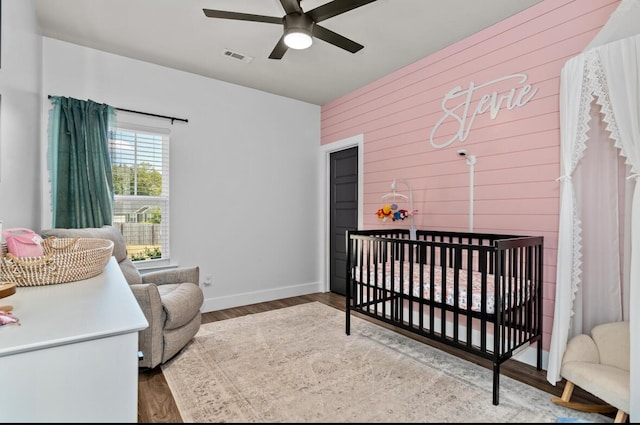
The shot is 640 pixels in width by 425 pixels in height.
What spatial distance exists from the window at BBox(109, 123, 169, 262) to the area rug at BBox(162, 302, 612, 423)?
1031 millimetres

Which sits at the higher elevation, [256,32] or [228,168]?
[256,32]

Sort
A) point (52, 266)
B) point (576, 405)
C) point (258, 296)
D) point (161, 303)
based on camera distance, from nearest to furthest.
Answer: point (52, 266) < point (576, 405) < point (161, 303) < point (258, 296)

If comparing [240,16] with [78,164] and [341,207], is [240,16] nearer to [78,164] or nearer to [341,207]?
[78,164]

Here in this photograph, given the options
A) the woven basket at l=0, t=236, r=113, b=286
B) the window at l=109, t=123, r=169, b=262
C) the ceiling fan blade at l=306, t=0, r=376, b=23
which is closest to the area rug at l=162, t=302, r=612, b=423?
the woven basket at l=0, t=236, r=113, b=286

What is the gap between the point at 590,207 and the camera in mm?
1977

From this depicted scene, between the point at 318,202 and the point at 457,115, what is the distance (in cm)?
218

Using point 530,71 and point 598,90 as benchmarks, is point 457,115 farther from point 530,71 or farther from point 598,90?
point 598,90

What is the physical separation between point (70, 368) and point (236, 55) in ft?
9.61

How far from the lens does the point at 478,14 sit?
240 centimetres

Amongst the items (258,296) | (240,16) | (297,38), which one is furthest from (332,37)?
(258,296)

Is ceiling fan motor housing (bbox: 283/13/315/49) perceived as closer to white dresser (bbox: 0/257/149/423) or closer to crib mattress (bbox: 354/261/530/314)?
crib mattress (bbox: 354/261/530/314)

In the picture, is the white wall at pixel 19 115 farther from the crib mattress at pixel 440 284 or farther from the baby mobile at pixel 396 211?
the baby mobile at pixel 396 211

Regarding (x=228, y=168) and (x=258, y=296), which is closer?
(x=228, y=168)

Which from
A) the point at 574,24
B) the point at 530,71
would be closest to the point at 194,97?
the point at 530,71
